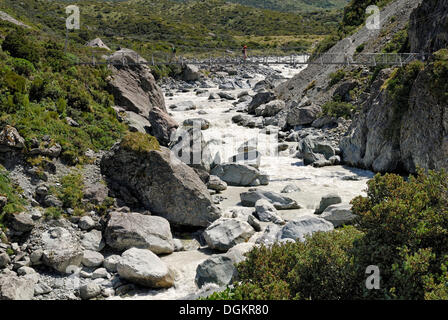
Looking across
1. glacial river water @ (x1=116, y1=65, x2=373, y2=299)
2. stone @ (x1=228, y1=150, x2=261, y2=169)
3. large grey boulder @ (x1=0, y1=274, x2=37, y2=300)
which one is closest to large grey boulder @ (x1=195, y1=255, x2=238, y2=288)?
glacial river water @ (x1=116, y1=65, x2=373, y2=299)

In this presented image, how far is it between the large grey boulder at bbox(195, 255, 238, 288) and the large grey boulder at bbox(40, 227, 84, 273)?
15.6ft

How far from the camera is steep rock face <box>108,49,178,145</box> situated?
31.4 m

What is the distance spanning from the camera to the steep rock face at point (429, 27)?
86.9 feet

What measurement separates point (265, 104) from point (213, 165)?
20619mm

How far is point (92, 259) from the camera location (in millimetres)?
15211

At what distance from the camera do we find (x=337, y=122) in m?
36.0

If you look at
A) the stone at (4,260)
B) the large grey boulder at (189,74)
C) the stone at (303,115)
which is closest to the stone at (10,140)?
the stone at (4,260)

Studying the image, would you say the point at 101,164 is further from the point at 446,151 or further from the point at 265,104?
the point at 265,104

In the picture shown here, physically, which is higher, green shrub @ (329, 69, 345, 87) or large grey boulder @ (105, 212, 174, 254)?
green shrub @ (329, 69, 345, 87)

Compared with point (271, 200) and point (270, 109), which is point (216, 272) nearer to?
point (271, 200)

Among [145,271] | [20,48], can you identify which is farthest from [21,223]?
[20,48]

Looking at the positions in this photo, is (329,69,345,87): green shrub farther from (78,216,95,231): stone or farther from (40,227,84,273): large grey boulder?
(40,227,84,273): large grey boulder

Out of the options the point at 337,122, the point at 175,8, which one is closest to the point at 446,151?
the point at 337,122

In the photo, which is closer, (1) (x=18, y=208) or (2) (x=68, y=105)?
(1) (x=18, y=208)
